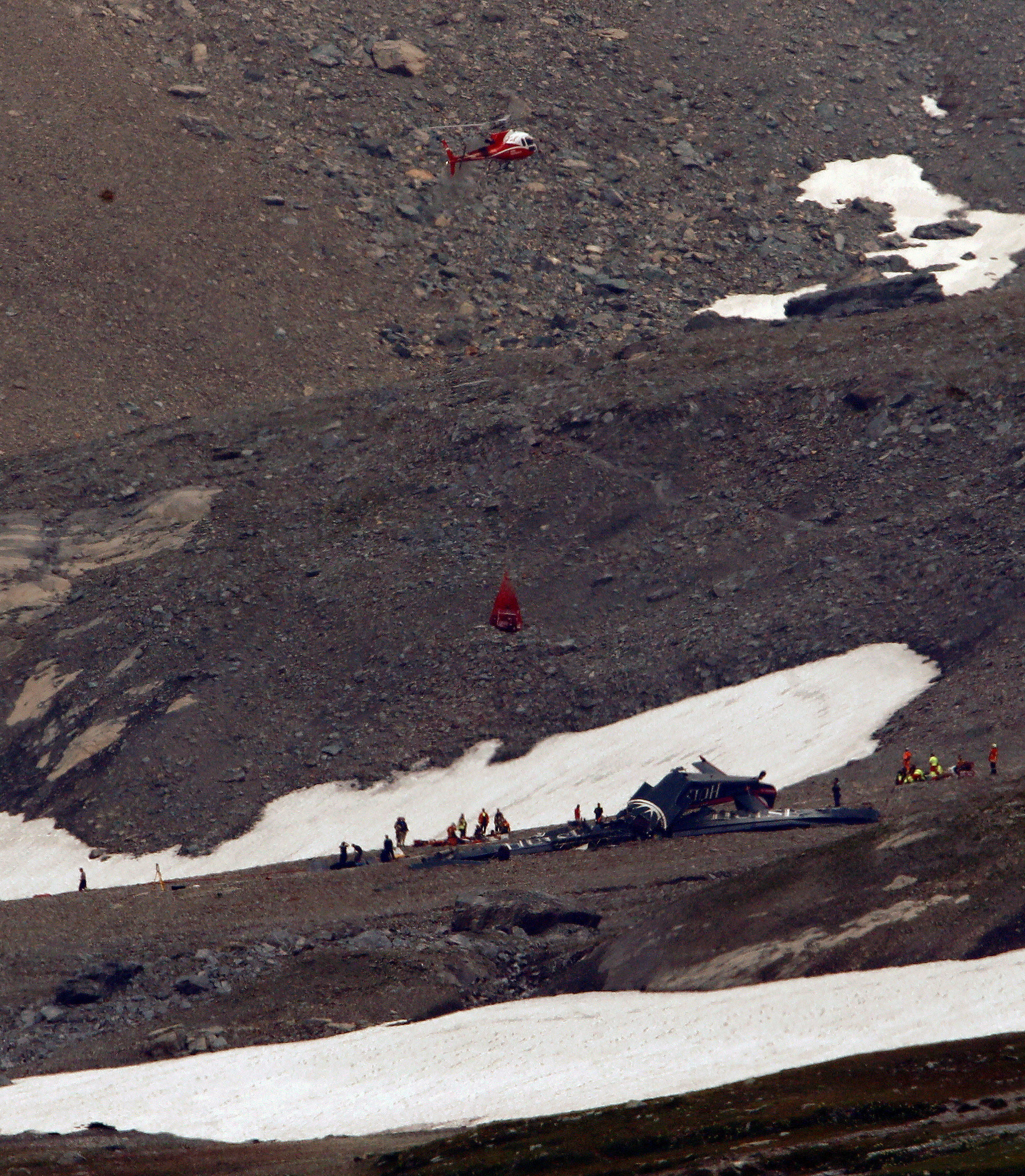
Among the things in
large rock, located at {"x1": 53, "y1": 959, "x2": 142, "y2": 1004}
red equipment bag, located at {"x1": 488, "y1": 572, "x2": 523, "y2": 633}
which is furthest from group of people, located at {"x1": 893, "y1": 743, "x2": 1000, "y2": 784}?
large rock, located at {"x1": 53, "y1": 959, "x2": 142, "y2": 1004}

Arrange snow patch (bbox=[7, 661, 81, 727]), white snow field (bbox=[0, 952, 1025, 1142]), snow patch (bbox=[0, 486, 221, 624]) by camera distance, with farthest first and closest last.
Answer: snow patch (bbox=[0, 486, 221, 624]), snow patch (bbox=[7, 661, 81, 727]), white snow field (bbox=[0, 952, 1025, 1142])

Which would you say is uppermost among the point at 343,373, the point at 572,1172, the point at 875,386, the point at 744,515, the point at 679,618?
the point at 343,373

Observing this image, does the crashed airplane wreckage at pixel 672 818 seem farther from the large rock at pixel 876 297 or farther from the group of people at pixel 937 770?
the large rock at pixel 876 297

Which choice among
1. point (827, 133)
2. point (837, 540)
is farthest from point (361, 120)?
point (837, 540)

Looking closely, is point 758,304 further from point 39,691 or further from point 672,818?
point 672,818

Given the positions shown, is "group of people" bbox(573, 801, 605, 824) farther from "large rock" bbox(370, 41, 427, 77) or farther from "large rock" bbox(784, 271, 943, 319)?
"large rock" bbox(370, 41, 427, 77)

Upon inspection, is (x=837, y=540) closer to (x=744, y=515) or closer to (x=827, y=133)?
(x=744, y=515)

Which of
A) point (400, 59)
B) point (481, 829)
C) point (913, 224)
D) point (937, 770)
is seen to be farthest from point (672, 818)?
point (400, 59)
